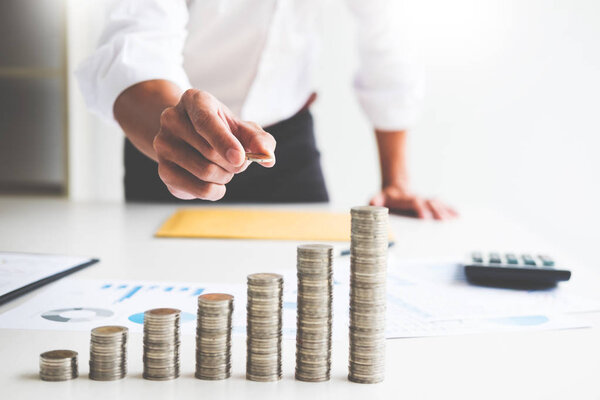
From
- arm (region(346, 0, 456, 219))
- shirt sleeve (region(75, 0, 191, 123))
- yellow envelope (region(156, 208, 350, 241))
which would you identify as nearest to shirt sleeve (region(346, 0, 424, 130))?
arm (region(346, 0, 456, 219))

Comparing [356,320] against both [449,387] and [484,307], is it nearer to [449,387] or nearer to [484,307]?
[449,387]

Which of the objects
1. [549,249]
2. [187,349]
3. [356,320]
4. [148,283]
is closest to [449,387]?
[356,320]

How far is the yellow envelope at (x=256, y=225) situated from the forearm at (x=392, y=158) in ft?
1.08

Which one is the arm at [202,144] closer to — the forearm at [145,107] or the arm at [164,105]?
the arm at [164,105]

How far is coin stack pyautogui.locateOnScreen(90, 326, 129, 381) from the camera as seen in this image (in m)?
0.47

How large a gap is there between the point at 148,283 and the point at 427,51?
231 cm

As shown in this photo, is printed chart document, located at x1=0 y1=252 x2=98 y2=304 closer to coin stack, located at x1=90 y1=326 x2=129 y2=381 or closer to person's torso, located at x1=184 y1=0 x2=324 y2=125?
coin stack, located at x1=90 y1=326 x2=129 y2=381

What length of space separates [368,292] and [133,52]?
606 mm

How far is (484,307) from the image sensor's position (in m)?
0.69

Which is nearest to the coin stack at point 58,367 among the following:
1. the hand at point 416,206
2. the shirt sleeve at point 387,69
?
the hand at point 416,206

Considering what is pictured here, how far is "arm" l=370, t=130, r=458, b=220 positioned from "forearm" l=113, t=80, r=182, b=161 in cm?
57

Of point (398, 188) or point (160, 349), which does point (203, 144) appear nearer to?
point (160, 349)

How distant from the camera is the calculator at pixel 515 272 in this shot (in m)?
0.77

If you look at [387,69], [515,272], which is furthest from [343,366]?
[387,69]
